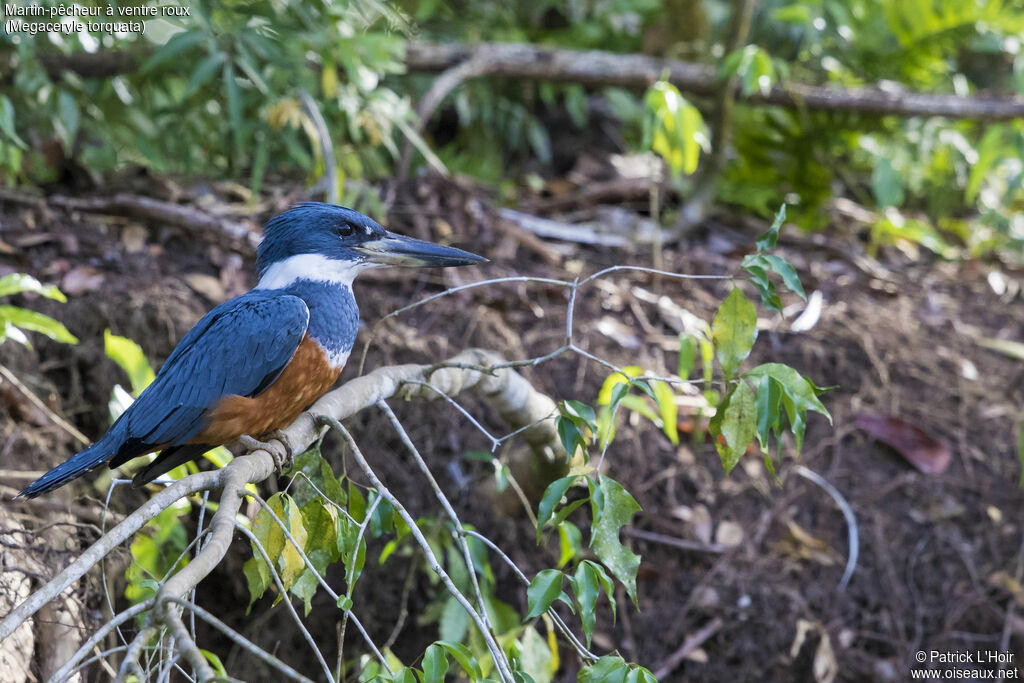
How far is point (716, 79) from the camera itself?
495cm

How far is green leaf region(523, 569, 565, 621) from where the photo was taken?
1766 millimetres

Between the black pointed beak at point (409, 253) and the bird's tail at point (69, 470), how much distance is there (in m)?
0.88

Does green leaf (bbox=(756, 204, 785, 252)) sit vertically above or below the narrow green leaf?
above

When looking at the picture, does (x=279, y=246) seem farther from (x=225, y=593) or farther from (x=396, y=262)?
(x=225, y=593)

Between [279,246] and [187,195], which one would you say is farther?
[187,195]

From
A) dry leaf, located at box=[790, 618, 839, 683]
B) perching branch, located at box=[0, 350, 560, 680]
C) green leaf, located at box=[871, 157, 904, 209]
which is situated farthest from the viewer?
green leaf, located at box=[871, 157, 904, 209]

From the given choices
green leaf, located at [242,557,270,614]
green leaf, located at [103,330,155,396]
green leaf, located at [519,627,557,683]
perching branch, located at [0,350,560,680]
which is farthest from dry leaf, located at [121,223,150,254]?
green leaf, located at [519,627,557,683]

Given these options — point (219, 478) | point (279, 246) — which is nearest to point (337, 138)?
point (279, 246)

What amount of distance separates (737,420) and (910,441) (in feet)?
7.35

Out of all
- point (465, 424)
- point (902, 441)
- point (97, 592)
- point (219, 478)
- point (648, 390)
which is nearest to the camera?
point (219, 478)

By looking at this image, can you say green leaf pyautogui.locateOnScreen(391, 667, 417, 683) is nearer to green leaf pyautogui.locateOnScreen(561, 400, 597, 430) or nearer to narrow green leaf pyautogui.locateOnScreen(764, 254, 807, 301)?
green leaf pyautogui.locateOnScreen(561, 400, 597, 430)

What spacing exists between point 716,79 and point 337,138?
2126mm

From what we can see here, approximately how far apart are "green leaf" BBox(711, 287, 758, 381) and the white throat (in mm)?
1101

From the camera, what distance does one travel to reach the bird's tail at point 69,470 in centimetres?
209
